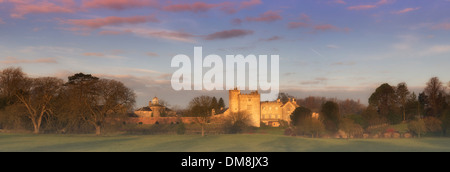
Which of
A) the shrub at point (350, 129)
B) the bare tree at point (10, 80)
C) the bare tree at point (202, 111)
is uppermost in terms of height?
the bare tree at point (10, 80)

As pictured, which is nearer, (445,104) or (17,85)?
(445,104)

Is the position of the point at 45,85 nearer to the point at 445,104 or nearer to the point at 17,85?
the point at 17,85

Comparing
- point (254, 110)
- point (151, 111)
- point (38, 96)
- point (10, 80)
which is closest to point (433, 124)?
point (254, 110)

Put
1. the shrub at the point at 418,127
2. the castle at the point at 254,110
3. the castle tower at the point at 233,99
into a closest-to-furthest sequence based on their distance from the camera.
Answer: the shrub at the point at 418,127 → the castle at the point at 254,110 → the castle tower at the point at 233,99

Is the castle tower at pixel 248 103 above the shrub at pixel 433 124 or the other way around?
above

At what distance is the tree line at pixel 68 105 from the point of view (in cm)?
6294

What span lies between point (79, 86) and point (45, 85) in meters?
8.99

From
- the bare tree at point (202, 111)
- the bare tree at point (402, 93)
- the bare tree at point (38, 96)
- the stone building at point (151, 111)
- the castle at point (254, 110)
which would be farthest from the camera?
the stone building at point (151, 111)

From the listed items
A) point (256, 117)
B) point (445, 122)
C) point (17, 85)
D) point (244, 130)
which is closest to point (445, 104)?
point (445, 122)

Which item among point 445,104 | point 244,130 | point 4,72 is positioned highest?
point 4,72

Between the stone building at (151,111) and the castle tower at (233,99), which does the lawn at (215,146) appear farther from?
the stone building at (151,111)

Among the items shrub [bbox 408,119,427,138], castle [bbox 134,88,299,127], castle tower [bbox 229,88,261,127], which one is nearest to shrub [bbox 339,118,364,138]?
shrub [bbox 408,119,427,138]

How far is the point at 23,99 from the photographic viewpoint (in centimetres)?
6694

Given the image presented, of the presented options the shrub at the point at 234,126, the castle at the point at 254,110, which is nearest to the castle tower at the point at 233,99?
the castle at the point at 254,110
